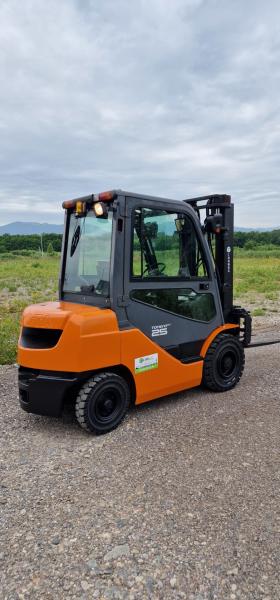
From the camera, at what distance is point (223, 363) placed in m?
5.36

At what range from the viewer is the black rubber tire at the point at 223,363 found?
5.14m

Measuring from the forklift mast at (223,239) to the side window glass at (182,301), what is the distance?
18.8 inches

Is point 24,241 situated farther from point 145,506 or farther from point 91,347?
point 145,506

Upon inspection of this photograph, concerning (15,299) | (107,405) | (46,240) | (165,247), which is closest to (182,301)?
(165,247)

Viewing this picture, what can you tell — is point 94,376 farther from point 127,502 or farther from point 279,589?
point 279,589

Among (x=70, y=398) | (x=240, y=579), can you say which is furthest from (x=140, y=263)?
(x=240, y=579)

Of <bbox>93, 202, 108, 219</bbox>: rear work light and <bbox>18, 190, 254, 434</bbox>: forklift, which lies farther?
<bbox>93, 202, 108, 219</bbox>: rear work light

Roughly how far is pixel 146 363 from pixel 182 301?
3.05 ft

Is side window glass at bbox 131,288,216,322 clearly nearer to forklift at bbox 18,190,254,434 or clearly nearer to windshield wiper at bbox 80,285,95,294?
forklift at bbox 18,190,254,434

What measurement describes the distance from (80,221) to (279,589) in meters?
3.83

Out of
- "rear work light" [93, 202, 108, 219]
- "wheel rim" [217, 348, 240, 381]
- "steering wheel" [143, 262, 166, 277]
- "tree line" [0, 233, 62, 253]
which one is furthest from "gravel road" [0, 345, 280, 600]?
"tree line" [0, 233, 62, 253]

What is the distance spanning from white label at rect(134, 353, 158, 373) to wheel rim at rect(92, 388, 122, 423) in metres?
0.34

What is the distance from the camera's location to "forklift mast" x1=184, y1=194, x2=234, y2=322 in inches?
214

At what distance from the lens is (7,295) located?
1717cm
